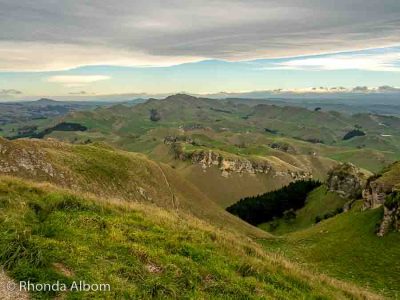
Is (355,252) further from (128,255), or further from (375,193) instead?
(128,255)

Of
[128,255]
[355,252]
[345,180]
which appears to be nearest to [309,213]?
[345,180]

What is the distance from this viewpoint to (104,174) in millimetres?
83500

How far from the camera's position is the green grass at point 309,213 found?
154m

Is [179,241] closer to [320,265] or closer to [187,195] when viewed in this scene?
[320,265]

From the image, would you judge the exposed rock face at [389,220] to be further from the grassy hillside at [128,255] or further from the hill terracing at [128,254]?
the hill terracing at [128,254]

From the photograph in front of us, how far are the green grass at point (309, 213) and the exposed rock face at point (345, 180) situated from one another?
113 inches

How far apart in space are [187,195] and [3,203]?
271 feet

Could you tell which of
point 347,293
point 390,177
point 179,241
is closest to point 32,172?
point 179,241

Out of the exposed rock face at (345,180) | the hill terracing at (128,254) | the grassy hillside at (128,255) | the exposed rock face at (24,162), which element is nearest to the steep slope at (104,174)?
the exposed rock face at (24,162)

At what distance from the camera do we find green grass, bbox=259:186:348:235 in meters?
154

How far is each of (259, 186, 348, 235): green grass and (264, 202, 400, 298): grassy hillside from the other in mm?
87891

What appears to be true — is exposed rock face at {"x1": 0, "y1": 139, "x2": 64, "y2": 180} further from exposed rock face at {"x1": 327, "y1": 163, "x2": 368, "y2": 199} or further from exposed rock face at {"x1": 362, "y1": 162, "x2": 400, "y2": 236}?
exposed rock face at {"x1": 327, "y1": 163, "x2": 368, "y2": 199}

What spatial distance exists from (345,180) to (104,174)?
113m

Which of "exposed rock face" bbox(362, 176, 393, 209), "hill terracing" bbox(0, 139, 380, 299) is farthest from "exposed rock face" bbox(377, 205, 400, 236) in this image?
"hill terracing" bbox(0, 139, 380, 299)
